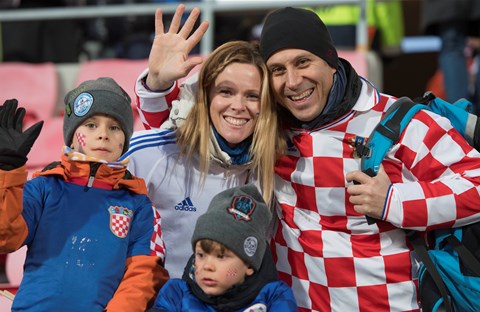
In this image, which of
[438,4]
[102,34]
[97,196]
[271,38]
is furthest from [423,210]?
[102,34]

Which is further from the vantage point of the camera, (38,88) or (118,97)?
(38,88)

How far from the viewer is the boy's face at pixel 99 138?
290cm

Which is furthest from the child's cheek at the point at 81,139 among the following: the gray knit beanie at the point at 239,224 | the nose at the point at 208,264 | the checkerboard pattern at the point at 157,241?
the nose at the point at 208,264

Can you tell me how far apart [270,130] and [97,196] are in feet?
Answer: 2.50

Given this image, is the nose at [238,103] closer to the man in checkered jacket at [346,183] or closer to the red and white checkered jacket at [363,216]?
the man in checkered jacket at [346,183]

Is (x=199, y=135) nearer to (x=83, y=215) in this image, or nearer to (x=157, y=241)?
(x=157, y=241)

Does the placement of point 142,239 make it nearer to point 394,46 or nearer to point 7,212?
point 7,212

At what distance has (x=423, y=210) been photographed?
296 centimetres

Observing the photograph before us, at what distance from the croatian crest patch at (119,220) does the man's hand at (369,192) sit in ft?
2.81

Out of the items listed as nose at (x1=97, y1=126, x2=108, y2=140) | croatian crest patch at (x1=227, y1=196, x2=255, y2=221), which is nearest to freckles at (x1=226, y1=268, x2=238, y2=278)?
croatian crest patch at (x1=227, y1=196, x2=255, y2=221)

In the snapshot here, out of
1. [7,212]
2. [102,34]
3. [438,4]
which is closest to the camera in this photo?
[7,212]

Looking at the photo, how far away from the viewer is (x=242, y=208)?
2846 millimetres

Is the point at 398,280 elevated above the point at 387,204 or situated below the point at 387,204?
below

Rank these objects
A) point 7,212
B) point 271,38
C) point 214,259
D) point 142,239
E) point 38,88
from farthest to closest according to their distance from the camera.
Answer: point 38,88, point 271,38, point 142,239, point 214,259, point 7,212
